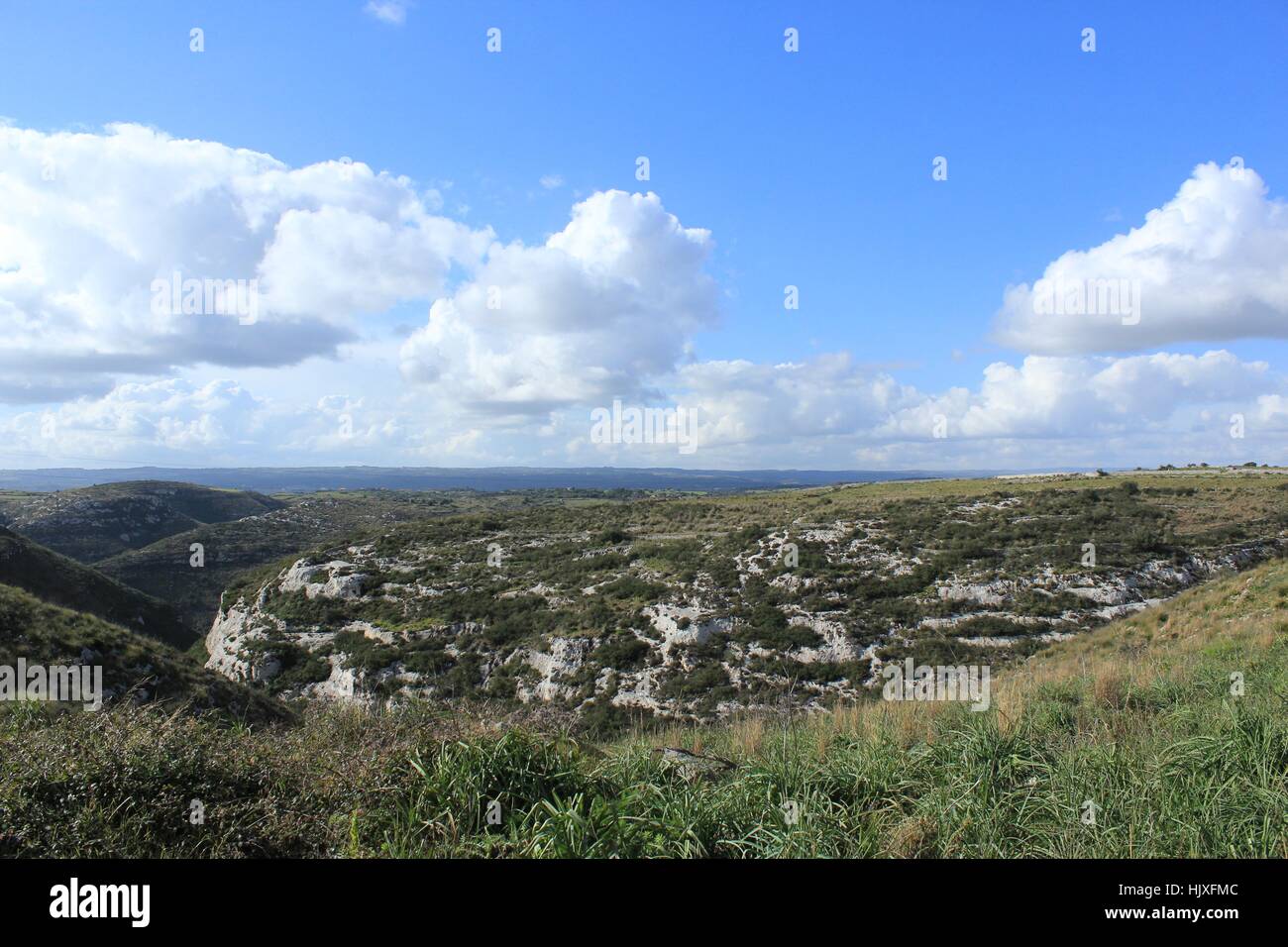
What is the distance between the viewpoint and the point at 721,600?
99.5 ft

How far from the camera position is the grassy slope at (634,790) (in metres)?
4.06

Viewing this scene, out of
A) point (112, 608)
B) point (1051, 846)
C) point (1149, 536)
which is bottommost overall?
point (112, 608)

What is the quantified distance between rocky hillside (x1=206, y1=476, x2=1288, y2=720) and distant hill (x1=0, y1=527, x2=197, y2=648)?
4.24 m

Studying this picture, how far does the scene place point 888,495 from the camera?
60.7 m

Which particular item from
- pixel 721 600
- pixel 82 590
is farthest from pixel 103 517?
pixel 721 600

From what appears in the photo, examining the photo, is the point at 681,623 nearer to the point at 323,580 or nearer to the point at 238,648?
the point at 238,648

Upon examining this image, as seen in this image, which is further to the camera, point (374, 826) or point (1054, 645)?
point (1054, 645)

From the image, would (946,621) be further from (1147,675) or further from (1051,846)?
(1051,846)

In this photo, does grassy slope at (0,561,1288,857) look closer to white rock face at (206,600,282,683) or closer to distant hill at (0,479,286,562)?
white rock face at (206,600,282,683)

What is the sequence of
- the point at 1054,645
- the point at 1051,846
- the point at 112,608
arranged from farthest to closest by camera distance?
the point at 112,608
the point at 1054,645
the point at 1051,846

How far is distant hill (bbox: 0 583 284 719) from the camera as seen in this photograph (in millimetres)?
13172

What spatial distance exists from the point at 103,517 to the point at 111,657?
95368mm
